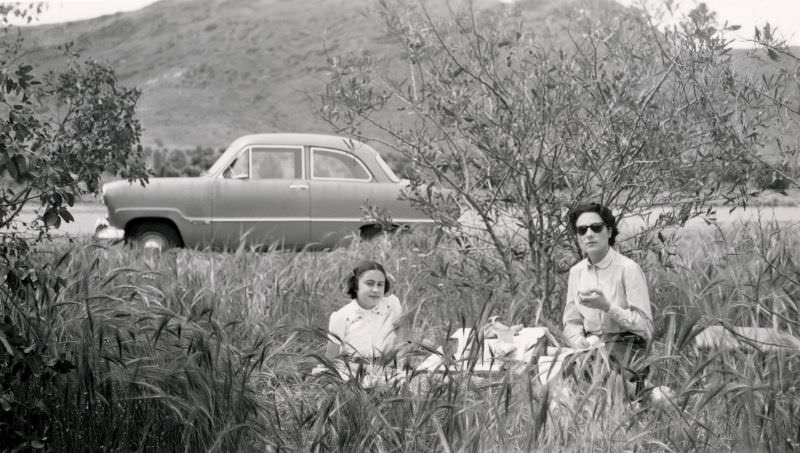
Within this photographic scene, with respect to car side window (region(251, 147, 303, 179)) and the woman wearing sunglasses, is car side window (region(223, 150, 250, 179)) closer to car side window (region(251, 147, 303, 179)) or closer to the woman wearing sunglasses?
car side window (region(251, 147, 303, 179))

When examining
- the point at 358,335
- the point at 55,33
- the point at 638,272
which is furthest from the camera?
the point at 55,33

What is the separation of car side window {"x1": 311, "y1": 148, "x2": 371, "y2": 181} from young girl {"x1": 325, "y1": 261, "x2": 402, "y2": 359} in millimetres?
5916

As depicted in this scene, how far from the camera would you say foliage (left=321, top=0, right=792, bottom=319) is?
632 centimetres

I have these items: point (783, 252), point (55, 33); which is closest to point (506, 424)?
point (783, 252)

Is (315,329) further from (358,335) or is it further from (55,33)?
(55,33)

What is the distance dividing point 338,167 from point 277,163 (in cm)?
67

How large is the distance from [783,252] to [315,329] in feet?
11.9

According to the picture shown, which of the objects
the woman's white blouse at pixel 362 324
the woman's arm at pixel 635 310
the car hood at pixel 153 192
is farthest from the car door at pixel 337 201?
the woman's arm at pixel 635 310

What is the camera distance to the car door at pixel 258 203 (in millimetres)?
11297

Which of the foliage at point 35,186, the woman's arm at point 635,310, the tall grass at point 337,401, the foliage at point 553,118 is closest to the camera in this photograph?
the foliage at point 35,186

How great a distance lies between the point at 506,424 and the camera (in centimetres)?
432

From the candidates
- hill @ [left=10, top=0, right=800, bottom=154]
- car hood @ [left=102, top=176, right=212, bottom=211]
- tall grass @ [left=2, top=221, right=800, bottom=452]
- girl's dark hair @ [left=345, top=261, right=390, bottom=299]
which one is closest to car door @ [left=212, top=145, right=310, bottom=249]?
car hood @ [left=102, top=176, right=212, bottom=211]

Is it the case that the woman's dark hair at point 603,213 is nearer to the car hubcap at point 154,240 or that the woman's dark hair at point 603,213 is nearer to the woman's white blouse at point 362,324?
the woman's white blouse at point 362,324

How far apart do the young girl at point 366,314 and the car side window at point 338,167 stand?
592cm
